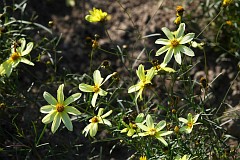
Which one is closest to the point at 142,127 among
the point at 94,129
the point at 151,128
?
the point at 151,128

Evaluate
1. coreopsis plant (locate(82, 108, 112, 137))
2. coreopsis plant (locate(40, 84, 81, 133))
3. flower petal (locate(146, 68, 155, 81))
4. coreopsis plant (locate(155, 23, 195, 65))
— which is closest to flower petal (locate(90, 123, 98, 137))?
coreopsis plant (locate(82, 108, 112, 137))

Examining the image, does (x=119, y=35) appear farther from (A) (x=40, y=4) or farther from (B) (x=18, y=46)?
(B) (x=18, y=46)

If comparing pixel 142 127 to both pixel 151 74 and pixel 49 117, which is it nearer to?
pixel 151 74

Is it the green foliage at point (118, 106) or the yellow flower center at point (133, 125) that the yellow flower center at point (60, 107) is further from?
the yellow flower center at point (133, 125)

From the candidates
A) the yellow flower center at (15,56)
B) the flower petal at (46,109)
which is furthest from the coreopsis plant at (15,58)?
the flower petal at (46,109)

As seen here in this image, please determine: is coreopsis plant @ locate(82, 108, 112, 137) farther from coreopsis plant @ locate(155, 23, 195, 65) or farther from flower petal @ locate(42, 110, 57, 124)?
coreopsis plant @ locate(155, 23, 195, 65)

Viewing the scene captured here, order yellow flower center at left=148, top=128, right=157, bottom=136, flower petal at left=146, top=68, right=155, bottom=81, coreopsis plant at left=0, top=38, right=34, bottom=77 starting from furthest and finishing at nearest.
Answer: coreopsis plant at left=0, top=38, right=34, bottom=77 < flower petal at left=146, top=68, right=155, bottom=81 < yellow flower center at left=148, top=128, right=157, bottom=136

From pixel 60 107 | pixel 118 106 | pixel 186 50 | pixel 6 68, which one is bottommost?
pixel 118 106

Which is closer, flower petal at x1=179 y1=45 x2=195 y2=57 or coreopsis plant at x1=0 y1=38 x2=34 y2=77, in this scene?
flower petal at x1=179 y1=45 x2=195 y2=57

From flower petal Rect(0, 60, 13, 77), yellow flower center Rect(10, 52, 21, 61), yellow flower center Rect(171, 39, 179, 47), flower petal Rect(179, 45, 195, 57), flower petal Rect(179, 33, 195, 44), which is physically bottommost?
flower petal Rect(0, 60, 13, 77)

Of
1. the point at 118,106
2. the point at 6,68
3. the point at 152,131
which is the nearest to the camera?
the point at 152,131

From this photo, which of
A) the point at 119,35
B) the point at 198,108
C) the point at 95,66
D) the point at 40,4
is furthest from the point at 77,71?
the point at 198,108
